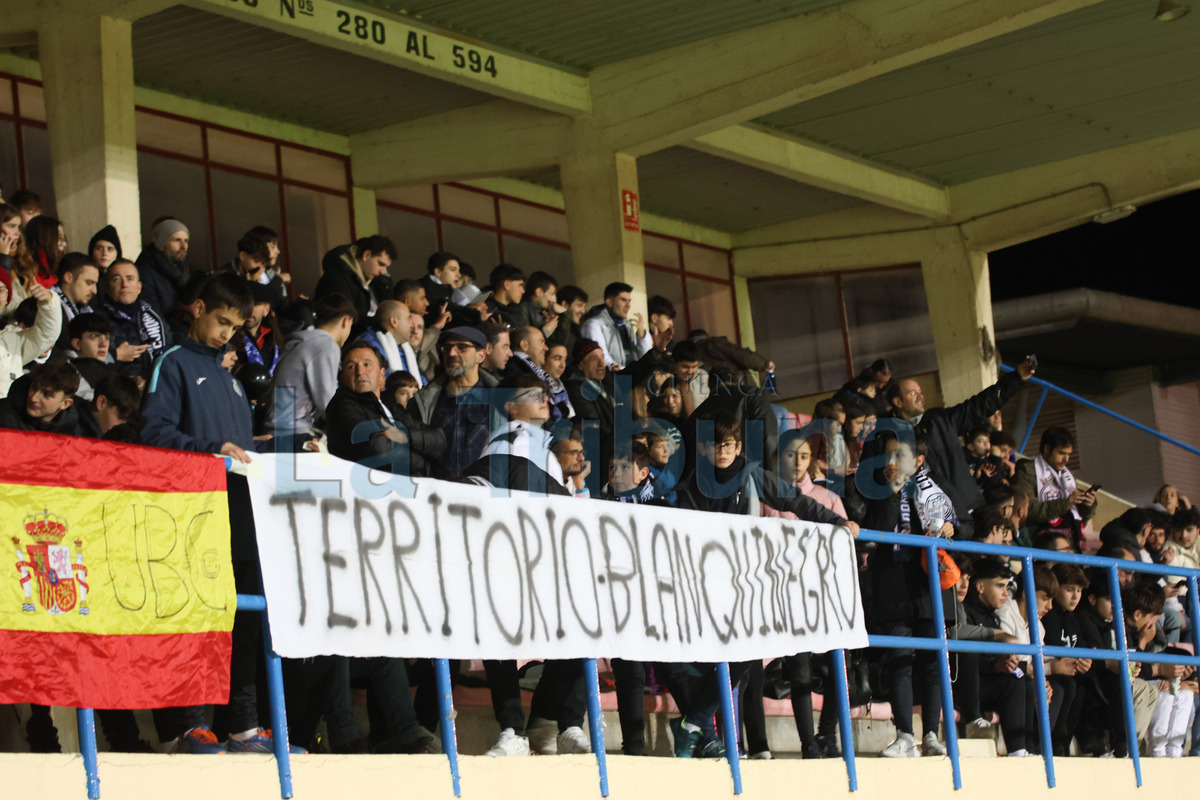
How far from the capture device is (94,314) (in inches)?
308

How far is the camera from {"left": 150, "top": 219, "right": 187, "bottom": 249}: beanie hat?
9578 millimetres

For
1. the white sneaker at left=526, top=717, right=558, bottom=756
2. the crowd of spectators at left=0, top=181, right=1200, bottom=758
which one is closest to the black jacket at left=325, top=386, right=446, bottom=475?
the crowd of spectators at left=0, top=181, right=1200, bottom=758

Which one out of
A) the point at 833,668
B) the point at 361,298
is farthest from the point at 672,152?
the point at 833,668

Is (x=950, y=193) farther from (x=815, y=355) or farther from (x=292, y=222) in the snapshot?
(x=292, y=222)

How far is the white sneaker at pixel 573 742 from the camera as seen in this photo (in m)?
6.22

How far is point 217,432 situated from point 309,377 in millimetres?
1381

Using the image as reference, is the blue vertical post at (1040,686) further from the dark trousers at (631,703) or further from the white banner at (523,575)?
the dark trousers at (631,703)

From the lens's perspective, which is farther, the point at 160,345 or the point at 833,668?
the point at 160,345

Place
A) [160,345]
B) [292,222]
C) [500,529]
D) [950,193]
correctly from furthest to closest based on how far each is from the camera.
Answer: [950,193] → [292,222] → [160,345] → [500,529]

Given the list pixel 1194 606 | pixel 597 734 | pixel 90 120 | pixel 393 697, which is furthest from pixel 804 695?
pixel 90 120

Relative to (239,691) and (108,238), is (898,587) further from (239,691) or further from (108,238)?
(108,238)

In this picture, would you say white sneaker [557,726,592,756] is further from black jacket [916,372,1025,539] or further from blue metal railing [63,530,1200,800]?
black jacket [916,372,1025,539]

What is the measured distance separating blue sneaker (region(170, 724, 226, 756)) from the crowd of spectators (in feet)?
0.04

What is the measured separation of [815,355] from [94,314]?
Result: 1436 centimetres
